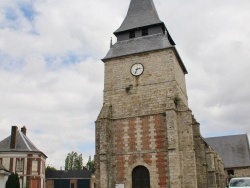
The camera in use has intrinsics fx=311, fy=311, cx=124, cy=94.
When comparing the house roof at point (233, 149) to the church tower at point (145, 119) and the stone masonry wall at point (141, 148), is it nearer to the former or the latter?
the church tower at point (145, 119)

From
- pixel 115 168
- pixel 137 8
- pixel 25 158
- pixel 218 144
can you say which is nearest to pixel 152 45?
pixel 137 8

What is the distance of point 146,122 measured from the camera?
1934 cm

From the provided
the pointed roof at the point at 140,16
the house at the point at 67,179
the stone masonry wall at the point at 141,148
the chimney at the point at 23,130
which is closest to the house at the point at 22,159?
the chimney at the point at 23,130

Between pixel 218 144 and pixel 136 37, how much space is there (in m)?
28.0

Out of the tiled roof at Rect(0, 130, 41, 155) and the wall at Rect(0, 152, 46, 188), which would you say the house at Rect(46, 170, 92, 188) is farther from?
the tiled roof at Rect(0, 130, 41, 155)

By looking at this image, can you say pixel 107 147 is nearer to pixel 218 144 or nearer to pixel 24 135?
pixel 24 135

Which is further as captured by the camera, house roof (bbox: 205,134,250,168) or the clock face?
house roof (bbox: 205,134,250,168)

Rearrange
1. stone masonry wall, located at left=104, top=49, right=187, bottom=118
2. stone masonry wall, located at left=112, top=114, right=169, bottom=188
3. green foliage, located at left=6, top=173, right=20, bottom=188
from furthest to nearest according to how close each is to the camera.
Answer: green foliage, located at left=6, top=173, right=20, bottom=188 < stone masonry wall, located at left=104, top=49, right=187, bottom=118 < stone masonry wall, located at left=112, top=114, right=169, bottom=188

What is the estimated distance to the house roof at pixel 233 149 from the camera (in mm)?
41406

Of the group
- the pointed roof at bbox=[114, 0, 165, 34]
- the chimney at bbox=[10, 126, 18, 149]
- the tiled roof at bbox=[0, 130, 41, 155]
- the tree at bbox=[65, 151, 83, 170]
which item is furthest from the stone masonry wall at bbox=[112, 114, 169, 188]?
the tree at bbox=[65, 151, 83, 170]

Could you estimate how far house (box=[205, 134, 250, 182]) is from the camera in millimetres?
40969

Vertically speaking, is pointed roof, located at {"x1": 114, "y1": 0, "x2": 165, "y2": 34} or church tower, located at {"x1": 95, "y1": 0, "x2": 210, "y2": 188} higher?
pointed roof, located at {"x1": 114, "y1": 0, "x2": 165, "y2": 34}

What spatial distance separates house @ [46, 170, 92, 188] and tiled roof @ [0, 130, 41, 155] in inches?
537

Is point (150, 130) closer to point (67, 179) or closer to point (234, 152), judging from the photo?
point (234, 152)
